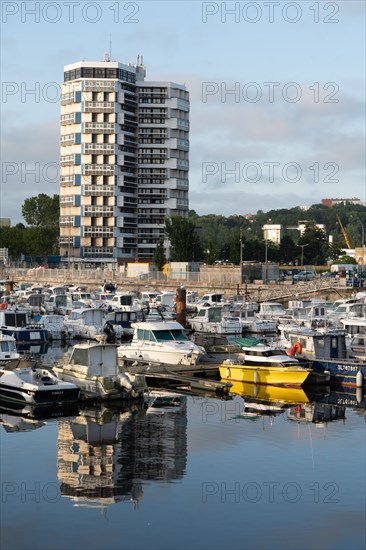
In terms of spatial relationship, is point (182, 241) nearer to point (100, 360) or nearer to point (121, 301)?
point (121, 301)

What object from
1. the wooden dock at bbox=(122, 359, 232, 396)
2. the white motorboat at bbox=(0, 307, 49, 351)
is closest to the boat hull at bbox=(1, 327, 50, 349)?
the white motorboat at bbox=(0, 307, 49, 351)

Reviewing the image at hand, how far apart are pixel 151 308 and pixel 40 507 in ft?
205

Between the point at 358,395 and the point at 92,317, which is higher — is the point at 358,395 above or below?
below

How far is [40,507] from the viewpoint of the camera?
26844 mm

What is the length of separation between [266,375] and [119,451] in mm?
15201

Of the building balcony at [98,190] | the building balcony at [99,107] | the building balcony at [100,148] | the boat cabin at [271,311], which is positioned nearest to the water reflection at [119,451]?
the boat cabin at [271,311]

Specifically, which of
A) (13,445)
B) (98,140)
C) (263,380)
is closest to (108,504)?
(13,445)

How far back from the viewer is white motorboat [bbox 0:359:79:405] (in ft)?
133

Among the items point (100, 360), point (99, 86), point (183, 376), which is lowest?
point (183, 376)

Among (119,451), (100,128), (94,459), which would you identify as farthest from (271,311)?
(100,128)

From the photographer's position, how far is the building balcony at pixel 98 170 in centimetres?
19675

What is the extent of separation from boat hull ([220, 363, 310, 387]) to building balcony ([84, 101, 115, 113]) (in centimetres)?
15125

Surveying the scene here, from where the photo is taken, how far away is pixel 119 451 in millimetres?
33688

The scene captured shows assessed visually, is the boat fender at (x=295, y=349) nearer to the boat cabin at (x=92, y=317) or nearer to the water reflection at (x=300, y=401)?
the water reflection at (x=300, y=401)
